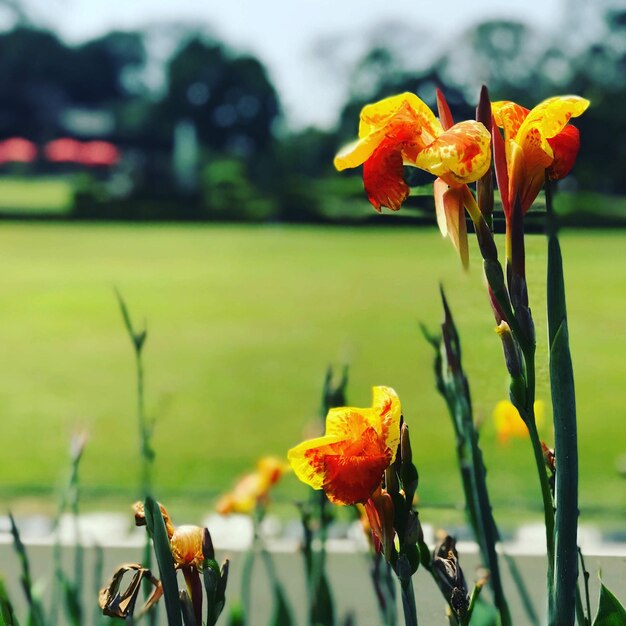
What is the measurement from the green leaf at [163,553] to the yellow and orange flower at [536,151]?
0.66 feet

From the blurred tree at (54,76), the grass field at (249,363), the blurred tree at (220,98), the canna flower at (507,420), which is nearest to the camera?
the canna flower at (507,420)

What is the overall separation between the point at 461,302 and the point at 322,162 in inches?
1074

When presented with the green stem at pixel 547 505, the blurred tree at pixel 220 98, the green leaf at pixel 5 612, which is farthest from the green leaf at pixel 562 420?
the blurred tree at pixel 220 98

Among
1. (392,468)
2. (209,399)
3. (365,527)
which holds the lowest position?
(209,399)

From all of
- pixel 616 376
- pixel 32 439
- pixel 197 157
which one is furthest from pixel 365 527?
pixel 197 157

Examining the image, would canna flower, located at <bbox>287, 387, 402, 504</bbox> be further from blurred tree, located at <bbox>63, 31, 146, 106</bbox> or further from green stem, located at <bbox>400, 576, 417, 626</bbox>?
blurred tree, located at <bbox>63, 31, 146, 106</bbox>

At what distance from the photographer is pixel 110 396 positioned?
4289 millimetres

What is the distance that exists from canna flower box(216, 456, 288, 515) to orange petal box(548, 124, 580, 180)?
52 centimetres

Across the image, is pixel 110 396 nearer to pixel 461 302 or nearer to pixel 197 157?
pixel 461 302

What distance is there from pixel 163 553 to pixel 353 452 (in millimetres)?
92

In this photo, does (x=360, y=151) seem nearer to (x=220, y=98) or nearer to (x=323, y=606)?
(x=323, y=606)

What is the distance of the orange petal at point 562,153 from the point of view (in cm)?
46

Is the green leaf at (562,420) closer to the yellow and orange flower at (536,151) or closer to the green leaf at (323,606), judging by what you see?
the yellow and orange flower at (536,151)

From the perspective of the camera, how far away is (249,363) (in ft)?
16.8
